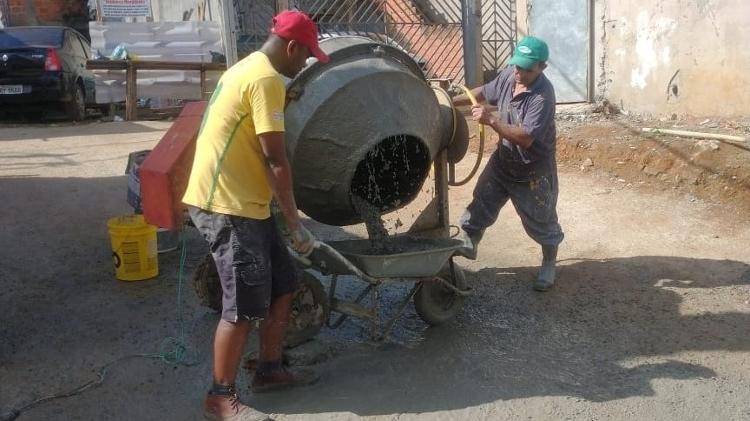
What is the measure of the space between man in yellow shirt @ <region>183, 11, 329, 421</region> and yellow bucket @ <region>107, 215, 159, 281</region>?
181cm

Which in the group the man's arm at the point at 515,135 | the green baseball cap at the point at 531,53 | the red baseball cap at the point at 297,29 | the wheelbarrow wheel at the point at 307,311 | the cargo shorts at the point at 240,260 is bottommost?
the wheelbarrow wheel at the point at 307,311

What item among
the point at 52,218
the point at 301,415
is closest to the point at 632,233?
the point at 301,415

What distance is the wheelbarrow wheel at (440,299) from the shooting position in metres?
4.35

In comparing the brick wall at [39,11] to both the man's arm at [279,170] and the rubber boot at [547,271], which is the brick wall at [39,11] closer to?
the rubber boot at [547,271]

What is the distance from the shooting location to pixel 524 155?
478cm

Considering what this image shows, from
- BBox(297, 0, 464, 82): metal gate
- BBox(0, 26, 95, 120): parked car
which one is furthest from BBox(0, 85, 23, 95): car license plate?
BBox(297, 0, 464, 82): metal gate

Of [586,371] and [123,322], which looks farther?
[123,322]

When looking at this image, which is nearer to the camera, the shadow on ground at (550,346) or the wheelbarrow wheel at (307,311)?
the shadow on ground at (550,346)

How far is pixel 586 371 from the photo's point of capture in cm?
393

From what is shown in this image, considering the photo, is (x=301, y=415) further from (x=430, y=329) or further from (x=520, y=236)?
→ (x=520, y=236)

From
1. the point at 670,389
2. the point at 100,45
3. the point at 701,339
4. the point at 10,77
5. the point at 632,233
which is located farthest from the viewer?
the point at 100,45

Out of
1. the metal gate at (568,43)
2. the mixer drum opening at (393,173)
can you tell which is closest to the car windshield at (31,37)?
the metal gate at (568,43)

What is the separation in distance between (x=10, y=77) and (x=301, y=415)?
32.8 ft

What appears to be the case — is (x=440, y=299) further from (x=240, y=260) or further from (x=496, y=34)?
(x=496, y=34)
